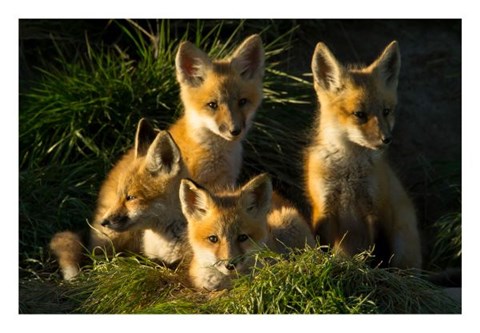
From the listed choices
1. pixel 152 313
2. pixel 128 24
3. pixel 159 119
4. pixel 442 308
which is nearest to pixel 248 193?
pixel 152 313

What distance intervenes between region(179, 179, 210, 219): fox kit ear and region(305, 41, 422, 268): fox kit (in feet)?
3.57

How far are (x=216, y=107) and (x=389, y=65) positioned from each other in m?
1.37

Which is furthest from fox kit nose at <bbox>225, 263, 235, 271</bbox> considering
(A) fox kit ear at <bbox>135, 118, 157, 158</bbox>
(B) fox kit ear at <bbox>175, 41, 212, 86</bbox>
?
(B) fox kit ear at <bbox>175, 41, 212, 86</bbox>

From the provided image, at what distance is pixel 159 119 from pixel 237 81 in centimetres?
149

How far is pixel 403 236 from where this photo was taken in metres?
6.95

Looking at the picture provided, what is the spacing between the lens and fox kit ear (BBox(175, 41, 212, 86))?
728cm

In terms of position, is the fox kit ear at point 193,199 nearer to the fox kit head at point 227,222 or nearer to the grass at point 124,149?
the fox kit head at point 227,222

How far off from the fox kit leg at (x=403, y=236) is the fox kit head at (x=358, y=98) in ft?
1.99

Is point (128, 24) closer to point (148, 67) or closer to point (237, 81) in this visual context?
point (148, 67)

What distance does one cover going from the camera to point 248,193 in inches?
241

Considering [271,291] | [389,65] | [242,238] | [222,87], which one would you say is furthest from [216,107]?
[271,291]

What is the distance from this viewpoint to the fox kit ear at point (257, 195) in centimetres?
611

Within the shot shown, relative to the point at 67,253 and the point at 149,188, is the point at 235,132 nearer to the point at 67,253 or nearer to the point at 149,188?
the point at 149,188

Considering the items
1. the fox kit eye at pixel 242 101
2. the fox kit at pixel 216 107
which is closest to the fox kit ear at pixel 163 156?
the fox kit at pixel 216 107
